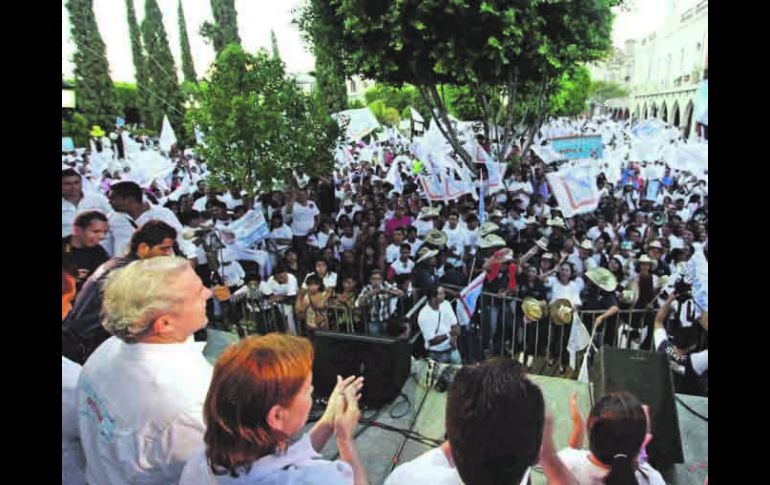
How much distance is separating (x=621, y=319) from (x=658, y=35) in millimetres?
1542

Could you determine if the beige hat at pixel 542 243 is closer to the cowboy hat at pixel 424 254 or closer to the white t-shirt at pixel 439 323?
the cowboy hat at pixel 424 254

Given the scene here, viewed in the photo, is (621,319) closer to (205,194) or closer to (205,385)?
(205,385)

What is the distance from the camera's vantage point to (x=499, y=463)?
1892mm

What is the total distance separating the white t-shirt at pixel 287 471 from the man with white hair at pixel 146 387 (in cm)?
9

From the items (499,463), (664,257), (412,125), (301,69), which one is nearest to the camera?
(499,463)

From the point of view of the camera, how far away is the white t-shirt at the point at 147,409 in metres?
2.12

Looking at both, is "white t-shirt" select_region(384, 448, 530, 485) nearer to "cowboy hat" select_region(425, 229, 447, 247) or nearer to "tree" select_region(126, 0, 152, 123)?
"cowboy hat" select_region(425, 229, 447, 247)

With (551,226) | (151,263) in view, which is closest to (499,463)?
(151,263)

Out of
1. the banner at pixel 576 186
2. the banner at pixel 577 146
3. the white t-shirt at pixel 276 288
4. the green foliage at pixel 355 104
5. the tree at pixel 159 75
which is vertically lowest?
the white t-shirt at pixel 276 288

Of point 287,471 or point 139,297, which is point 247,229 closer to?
point 139,297

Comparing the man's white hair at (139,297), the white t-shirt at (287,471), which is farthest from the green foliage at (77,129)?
the white t-shirt at (287,471)

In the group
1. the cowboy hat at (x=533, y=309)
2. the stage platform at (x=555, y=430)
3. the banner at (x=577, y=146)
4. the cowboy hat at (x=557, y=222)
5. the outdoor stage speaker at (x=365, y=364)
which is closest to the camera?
the stage platform at (x=555, y=430)

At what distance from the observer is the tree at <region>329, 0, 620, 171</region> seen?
2.60 metres
